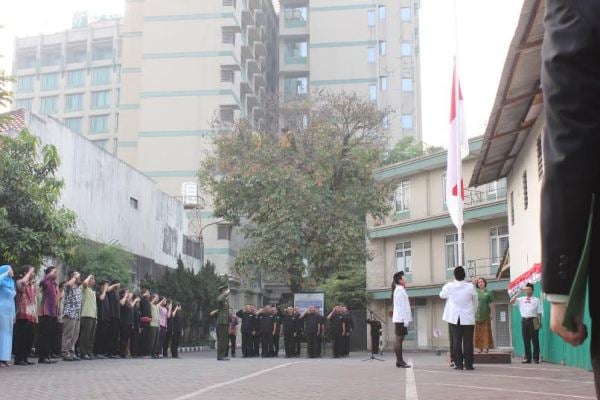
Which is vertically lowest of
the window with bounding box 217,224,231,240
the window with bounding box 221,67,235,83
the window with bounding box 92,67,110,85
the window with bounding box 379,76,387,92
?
the window with bounding box 217,224,231,240

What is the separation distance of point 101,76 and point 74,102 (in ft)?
15.6

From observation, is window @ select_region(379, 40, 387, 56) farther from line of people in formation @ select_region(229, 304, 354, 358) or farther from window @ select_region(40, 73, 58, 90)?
line of people in formation @ select_region(229, 304, 354, 358)

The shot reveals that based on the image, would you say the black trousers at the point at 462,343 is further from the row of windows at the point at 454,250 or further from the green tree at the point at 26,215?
the row of windows at the point at 454,250

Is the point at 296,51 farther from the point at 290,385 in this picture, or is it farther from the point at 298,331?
the point at 290,385

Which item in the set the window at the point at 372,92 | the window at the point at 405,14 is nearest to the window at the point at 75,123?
the window at the point at 372,92

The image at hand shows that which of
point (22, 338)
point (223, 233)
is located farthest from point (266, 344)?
point (223, 233)

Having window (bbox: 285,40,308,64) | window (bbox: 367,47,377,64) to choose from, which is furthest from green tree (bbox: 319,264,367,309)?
window (bbox: 285,40,308,64)

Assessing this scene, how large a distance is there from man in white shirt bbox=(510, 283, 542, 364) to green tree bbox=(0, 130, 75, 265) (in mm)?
10503

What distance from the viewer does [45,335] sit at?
51.3 feet

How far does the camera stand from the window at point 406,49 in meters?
70.0

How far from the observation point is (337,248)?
34.9 metres

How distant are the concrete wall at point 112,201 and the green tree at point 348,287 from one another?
8387mm

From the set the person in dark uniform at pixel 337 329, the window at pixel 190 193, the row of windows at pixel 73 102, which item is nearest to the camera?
the person in dark uniform at pixel 337 329

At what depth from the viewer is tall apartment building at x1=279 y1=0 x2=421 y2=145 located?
69562 mm
